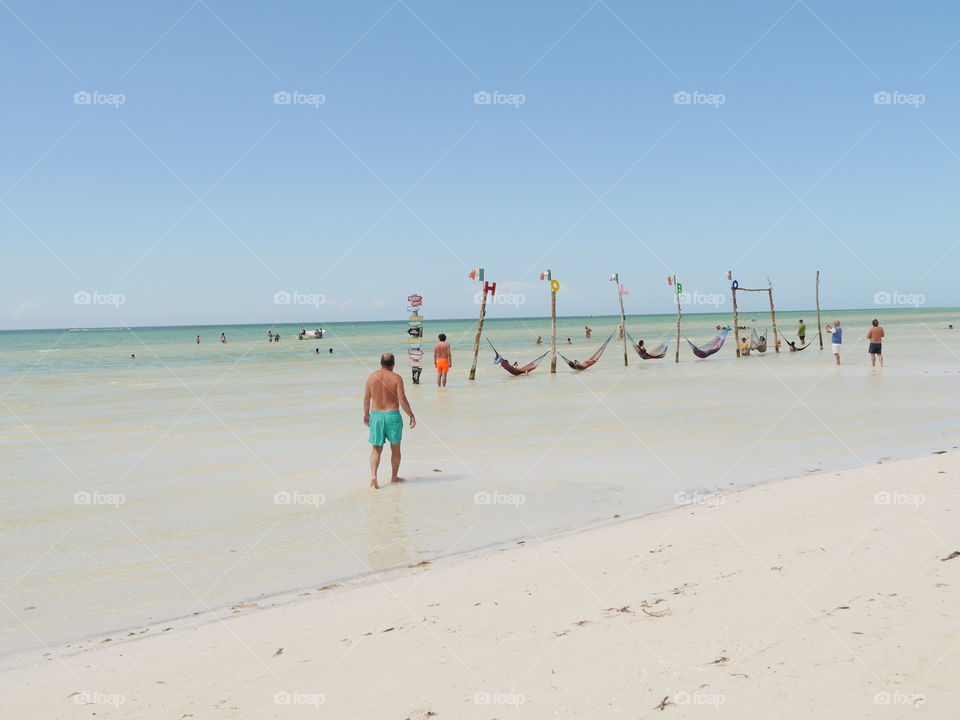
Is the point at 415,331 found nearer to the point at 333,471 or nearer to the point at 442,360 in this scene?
the point at 442,360

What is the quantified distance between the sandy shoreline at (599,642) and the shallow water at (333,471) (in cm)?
87

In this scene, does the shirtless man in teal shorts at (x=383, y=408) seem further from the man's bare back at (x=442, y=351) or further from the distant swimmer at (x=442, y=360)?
the man's bare back at (x=442, y=351)

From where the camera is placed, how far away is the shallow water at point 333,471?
225 inches

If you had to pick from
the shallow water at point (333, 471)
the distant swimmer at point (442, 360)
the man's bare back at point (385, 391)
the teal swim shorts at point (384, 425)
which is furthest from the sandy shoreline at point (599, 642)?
the distant swimmer at point (442, 360)

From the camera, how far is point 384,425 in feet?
27.6

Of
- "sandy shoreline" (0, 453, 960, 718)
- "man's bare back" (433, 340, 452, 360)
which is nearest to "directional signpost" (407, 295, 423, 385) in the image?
"man's bare back" (433, 340, 452, 360)

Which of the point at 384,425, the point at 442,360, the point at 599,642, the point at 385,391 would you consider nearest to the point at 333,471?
the point at 384,425

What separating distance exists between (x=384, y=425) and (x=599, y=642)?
511 cm

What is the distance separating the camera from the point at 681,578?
14.7 feet

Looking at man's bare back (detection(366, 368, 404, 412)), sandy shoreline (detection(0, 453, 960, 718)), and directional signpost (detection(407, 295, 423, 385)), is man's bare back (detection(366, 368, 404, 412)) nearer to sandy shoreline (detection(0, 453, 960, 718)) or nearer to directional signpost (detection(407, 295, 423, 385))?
sandy shoreline (detection(0, 453, 960, 718))

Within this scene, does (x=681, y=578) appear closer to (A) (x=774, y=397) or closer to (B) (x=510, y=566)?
(B) (x=510, y=566)

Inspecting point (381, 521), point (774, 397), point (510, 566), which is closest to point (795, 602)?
point (510, 566)

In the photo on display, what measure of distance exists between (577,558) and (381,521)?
8.04 feet

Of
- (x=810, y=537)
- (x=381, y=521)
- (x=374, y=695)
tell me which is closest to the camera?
(x=374, y=695)
